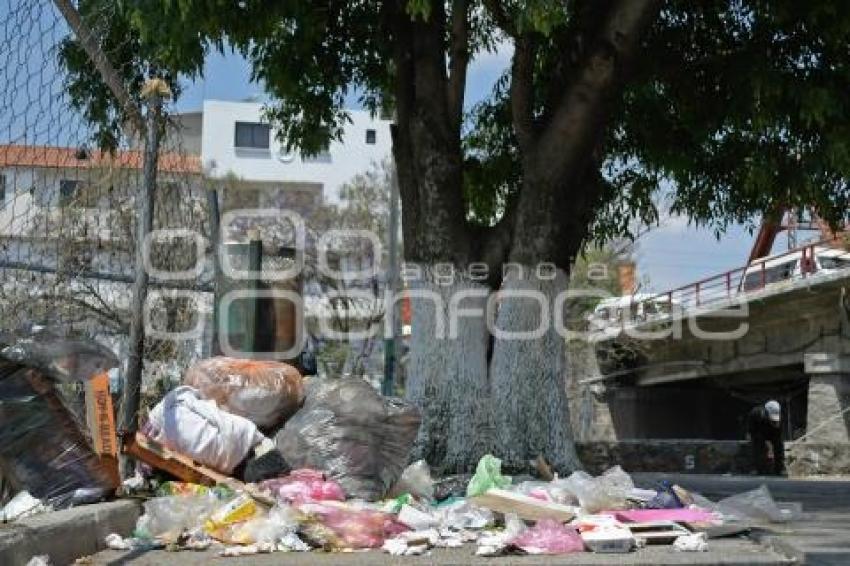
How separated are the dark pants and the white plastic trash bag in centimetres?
1434

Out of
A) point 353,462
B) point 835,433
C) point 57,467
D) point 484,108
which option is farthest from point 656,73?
point 835,433

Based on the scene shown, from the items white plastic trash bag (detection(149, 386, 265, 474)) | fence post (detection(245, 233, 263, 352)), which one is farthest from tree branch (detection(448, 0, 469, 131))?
white plastic trash bag (detection(149, 386, 265, 474))

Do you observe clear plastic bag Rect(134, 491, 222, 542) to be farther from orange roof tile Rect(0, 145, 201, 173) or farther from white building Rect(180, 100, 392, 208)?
white building Rect(180, 100, 392, 208)

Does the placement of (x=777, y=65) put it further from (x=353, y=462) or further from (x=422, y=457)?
(x=353, y=462)

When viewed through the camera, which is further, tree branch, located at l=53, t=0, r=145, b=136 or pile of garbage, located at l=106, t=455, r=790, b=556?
tree branch, located at l=53, t=0, r=145, b=136

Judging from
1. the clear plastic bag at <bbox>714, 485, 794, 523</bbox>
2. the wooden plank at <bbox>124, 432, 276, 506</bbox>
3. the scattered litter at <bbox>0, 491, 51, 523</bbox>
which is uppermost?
the wooden plank at <bbox>124, 432, 276, 506</bbox>

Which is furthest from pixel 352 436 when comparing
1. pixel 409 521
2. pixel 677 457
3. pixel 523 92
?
pixel 677 457

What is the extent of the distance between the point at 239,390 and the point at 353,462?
2.90 ft

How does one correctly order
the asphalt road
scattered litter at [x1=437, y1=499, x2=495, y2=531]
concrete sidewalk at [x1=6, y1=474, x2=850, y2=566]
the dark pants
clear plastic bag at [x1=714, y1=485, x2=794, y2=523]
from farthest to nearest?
the dark pants, clear plastic bag at [x1=714, y1=485, x2=794, y2=523], scattered litter at [x1=437, y1=499, x2=495, y2=531], the asphalt road, concrete sidewalk at [x1=6, y1=474, x2=850, y2=566]

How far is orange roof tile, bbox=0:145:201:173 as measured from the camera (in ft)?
19.4

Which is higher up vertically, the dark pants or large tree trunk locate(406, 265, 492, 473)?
large tree trunk locate(406, 265, 492, 473)

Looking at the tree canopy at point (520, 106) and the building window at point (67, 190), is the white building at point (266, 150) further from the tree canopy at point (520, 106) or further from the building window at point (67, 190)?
the building window at point (67, 190)

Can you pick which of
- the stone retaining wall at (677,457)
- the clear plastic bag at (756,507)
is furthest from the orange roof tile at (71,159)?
the stone retaining wall at (677,457)

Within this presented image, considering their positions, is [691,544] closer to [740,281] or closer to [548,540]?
[548,540]
